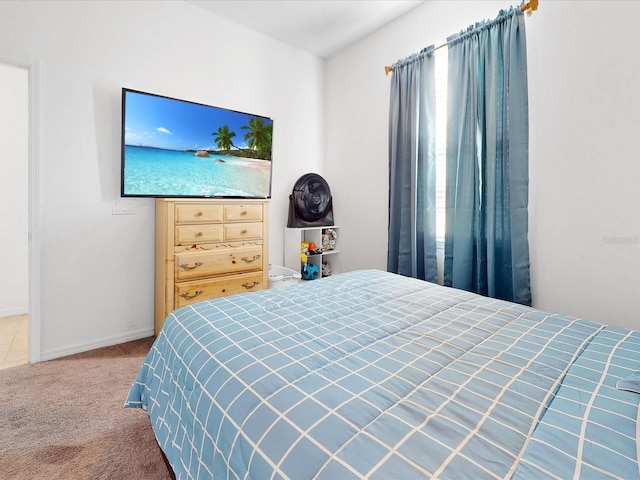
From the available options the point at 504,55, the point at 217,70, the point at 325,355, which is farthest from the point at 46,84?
the point at 504,55

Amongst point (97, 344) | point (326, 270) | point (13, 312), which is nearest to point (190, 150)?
point (97, 344)

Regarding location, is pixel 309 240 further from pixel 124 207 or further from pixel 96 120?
pixel 96 120

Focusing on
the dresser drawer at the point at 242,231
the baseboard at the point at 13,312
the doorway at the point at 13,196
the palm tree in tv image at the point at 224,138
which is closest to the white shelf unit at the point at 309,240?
the dresser drawer at the point at 242,231

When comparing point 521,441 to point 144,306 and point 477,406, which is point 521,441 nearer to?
point 477,406

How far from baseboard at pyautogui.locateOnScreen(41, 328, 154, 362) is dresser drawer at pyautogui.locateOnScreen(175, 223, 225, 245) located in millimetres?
897

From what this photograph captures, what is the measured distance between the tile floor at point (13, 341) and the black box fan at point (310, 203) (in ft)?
8.02

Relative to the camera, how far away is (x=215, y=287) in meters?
2.80

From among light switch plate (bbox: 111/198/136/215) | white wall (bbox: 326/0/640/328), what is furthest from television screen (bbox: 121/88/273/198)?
white wall (bbox: 326/0/640/328)

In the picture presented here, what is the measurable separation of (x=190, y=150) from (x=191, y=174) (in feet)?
0.67

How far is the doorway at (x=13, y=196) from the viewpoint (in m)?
3.34

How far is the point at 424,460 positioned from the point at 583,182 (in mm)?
2229

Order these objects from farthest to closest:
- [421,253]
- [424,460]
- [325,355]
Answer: [421,253], [325,355], [424,460]

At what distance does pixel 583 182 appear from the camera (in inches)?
83.9

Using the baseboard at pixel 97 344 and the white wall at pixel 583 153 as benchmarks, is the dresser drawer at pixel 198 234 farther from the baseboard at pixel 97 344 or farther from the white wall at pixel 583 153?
the white wall at pixel 583 153
